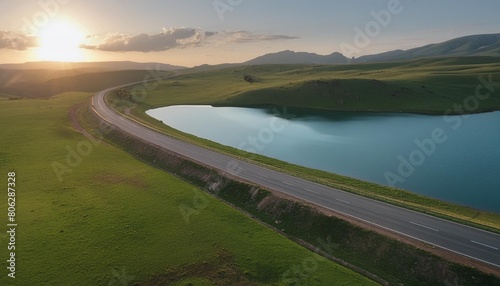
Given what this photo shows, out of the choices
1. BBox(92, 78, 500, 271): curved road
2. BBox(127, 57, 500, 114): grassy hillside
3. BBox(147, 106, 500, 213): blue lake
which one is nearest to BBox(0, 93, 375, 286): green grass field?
BBox(92, 78, 500, 271): curved road

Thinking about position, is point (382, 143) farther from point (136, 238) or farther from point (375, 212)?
point (136, 238)

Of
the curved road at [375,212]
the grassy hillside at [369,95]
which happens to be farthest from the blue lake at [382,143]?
the curved road at [375,212]

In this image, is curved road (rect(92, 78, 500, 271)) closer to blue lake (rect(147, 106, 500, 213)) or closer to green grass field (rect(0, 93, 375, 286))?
green grass field (rect(0, 93, 375, 286))

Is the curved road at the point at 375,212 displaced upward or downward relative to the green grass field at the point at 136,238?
upward

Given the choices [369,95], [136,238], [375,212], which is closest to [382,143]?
[375,212]

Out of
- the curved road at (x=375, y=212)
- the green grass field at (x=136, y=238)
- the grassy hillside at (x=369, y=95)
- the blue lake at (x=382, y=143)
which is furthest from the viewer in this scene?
the grassy hillside at (x=369, y=95)

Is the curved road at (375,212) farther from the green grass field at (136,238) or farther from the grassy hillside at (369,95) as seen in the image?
the grassy hillside at (369,95)
